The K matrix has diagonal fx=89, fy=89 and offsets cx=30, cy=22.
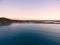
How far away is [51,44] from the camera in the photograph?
11562 mm

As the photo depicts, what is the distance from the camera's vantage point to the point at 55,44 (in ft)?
37.4

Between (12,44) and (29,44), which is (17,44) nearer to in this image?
(12,44)

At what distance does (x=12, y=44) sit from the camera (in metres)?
11.6

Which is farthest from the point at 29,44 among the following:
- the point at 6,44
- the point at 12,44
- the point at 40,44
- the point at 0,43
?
the point at 0,43

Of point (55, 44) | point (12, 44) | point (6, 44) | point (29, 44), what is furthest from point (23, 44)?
point (55, 44)

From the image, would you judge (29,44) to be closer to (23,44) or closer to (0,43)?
(23,44)

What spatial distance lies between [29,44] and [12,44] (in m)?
2.26

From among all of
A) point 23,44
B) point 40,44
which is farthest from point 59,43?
point 23,44

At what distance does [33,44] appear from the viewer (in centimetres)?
1111

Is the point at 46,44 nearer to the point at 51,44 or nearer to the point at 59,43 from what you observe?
the point at 51,44

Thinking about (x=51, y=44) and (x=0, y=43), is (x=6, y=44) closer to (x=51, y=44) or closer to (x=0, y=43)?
(x=0, y=43)

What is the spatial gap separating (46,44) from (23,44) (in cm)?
300

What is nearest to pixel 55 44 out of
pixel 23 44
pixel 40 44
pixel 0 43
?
pixel 40 44

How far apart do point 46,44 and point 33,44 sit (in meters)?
1.80
